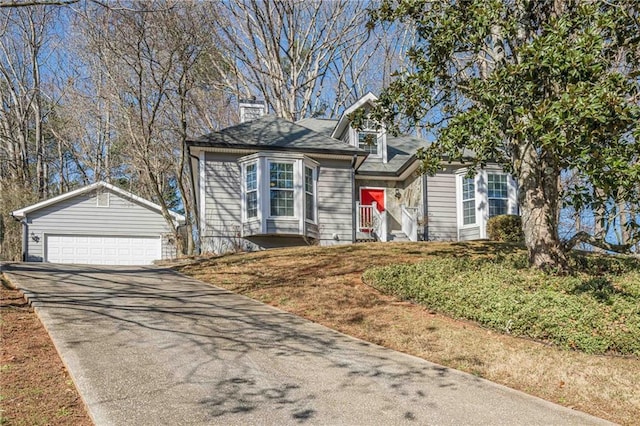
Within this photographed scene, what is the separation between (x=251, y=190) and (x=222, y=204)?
3.17 feet

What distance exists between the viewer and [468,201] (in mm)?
17766

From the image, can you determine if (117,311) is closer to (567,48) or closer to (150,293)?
(150,293)

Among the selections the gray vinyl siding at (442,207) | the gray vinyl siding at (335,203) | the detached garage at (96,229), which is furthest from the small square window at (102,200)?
the gray vinyl siding at (442,207)

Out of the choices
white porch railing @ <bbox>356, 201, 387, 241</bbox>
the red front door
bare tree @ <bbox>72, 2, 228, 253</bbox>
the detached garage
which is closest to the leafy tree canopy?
white porch railing @ <bbox>356, 201, 387, 241</bbox>

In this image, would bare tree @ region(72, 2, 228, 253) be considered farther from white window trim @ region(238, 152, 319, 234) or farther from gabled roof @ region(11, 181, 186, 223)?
white window trim @ region(238, 152, 319, 234)

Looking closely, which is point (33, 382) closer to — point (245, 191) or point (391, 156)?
point (245, 191)

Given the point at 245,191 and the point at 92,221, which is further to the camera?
the point at 92,221

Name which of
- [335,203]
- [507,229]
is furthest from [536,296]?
[335,203]

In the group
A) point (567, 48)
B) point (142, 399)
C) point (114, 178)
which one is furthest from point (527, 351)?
point (114, 178)

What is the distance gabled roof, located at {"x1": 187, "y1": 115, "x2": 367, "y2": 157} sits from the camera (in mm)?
15938

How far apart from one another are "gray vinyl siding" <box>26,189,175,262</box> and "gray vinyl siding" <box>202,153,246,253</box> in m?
4.94

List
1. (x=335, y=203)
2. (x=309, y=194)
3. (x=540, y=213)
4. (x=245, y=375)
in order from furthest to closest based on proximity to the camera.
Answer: (x=335, y=203) → (x=309, y=194) → (x=540, y=213) → (x=245, y=375)

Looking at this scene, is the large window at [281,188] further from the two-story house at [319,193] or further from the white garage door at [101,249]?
the white garage door at [101,249]

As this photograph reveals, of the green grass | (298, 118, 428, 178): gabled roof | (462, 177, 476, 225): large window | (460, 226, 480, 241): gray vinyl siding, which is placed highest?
(298, 118, 428, 178): gabled roof
